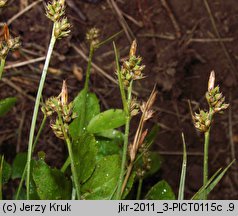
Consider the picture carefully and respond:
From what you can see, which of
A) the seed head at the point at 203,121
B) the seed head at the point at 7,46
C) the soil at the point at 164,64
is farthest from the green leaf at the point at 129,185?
the soil at the point at 164,64

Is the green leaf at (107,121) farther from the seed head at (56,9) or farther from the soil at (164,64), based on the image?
the soil at (164,64)

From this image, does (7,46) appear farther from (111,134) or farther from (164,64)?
(164,64)

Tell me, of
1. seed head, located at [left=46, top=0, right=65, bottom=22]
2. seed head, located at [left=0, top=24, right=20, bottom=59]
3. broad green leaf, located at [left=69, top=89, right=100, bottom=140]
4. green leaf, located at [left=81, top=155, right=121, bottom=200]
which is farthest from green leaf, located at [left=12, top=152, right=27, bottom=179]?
seed head, located at [left=46, top=0, right=65, bottom=22]

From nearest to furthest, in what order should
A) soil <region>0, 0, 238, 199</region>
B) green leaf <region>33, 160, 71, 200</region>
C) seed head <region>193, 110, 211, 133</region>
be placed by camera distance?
1. seed head <region>193, 110, 211, 133</region>
2. green leaf <region>33, 160, 71, 200</region>
3. soil <region>0, 0, 238, 199</region>

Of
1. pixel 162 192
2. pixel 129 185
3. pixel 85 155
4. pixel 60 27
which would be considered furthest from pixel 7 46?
pixel 162 192

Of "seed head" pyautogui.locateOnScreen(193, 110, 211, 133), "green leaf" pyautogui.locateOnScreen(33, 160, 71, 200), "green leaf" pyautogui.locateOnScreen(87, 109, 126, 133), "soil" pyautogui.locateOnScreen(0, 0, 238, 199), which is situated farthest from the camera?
"soil" pyautogui.locateOnScreen(0, 0, 238, 199)

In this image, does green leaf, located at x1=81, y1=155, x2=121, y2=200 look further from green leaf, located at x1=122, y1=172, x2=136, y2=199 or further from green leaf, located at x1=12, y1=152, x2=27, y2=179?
green leaf, located at x1=12, y1=152, x2=27, y2=179

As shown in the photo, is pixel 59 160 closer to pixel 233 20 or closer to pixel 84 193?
pixel 84 193
